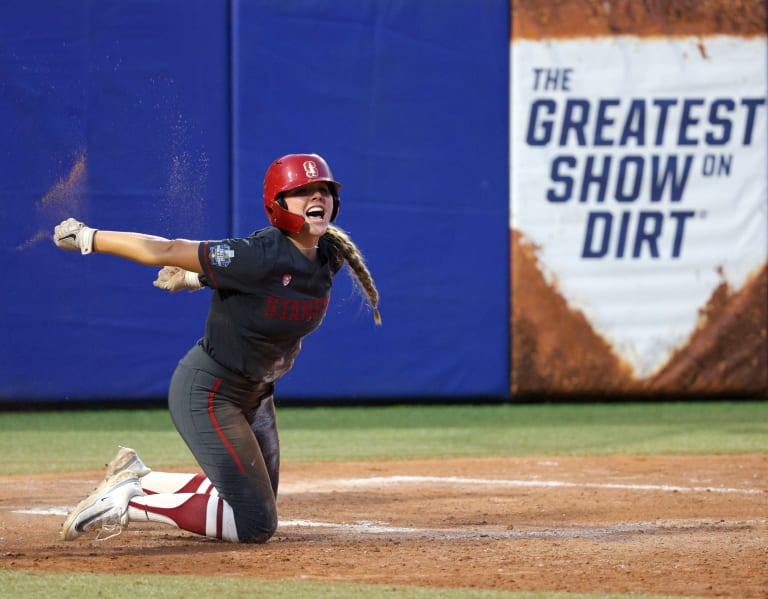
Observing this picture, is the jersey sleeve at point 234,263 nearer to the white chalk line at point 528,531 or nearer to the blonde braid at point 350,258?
the blonde braid at point 350,258

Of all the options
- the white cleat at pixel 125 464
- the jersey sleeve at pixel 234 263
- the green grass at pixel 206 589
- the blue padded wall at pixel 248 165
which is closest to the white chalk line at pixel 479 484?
the white cleat at pixel 125 464

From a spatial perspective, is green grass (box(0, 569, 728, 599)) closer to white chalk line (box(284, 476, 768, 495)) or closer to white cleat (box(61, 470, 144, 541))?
white cleat (box(61, 470, 144, 541))

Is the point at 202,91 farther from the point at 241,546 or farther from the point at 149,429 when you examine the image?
the point at 241,546

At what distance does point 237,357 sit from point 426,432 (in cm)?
465

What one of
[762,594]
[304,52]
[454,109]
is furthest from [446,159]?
[762,594]

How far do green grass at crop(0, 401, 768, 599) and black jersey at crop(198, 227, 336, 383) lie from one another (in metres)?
2.99

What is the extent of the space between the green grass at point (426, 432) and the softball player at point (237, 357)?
2807mm

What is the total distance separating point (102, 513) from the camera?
16.5 feet

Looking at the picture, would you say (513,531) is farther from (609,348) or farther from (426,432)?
(609,348)

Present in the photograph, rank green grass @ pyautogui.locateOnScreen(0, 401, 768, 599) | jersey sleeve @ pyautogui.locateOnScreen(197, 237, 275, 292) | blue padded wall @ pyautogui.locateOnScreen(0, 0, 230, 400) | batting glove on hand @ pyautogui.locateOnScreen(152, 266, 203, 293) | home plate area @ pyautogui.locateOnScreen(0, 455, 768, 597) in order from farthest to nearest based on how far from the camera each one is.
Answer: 1. blue padded wall @ pyautogui.locateOnScreen(0, 0, 230, 400)
2. green grass @ pyautogui.locateOnScreen(0, 401, 768, 599)
3. batting glove on hand @ pyautogui.locateOnScreen(152, 266, 203, 293)
4. jersey sleeve @ pyautogui.locateOnScreen(197, 237, 275, 292)
5. home plate area @ pyautogui.locateOnScreen(0, 455, 768, 597)

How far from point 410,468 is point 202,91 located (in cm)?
406

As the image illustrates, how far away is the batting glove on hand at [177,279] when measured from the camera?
16.4 ft

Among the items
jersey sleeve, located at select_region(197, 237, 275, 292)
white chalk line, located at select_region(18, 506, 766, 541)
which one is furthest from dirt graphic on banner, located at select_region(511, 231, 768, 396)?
jersey sleeve, located at select_region(197, 237, 275, 292)

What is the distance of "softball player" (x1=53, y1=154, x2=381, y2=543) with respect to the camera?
502 cm
